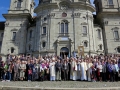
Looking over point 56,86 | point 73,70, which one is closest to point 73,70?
point 73,70

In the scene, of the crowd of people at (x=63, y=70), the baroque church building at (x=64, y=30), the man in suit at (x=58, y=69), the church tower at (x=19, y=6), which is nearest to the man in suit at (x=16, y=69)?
the crowd of people at (x=63, y=70)

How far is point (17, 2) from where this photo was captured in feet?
115

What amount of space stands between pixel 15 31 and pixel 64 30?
11.9 m

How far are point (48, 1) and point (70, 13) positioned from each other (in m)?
6.11

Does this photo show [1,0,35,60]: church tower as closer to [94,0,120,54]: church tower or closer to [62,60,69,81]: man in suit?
[94,0,120,54]: church tower

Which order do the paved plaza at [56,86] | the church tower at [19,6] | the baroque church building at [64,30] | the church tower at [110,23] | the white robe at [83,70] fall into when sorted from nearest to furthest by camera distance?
the paved plaza at [56,86] < the white robe at [83,70] < the baroque church building at [64,30] < the church tower at [110,23] < the church tower at [19,6]

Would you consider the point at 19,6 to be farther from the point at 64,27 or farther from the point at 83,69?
the point at 83,69

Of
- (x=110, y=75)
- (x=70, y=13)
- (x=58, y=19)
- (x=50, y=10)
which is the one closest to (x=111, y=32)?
(x=70, y=13)

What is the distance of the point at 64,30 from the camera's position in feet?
94.8

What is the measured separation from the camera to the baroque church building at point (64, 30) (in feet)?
92.0

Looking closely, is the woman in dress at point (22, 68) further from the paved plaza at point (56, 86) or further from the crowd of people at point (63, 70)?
the paved plaza at point (56, 86)

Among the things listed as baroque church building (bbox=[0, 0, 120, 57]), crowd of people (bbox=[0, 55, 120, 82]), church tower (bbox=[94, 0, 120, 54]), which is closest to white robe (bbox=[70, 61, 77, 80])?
crowd of people (bbox=[0, 55, 120, 82])

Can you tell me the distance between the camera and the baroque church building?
28.0 m

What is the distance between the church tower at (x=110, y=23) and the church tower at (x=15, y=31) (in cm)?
1818
